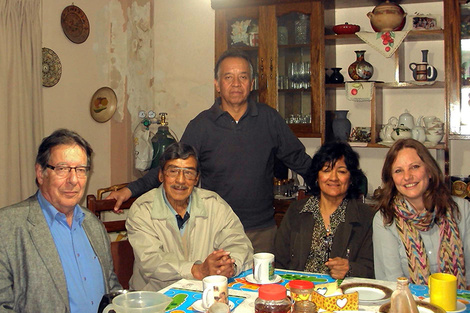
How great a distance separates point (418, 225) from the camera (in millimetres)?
2145

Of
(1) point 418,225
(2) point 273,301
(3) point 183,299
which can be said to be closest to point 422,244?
(1) point 418,225

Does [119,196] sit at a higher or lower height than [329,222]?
higher

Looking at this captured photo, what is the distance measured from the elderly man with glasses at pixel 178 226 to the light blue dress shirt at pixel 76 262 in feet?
0.88

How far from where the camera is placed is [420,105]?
3.83 m

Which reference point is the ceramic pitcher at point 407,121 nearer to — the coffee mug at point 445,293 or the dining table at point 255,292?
the dining table at point 255,292

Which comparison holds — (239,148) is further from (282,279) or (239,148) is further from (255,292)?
(255,292)

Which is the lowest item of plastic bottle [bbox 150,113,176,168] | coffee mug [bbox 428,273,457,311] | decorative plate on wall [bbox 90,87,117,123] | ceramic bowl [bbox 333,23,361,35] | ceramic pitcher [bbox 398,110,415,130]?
coffee mug [bbox 428,273,457,311]

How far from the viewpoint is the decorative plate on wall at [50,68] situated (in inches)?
137

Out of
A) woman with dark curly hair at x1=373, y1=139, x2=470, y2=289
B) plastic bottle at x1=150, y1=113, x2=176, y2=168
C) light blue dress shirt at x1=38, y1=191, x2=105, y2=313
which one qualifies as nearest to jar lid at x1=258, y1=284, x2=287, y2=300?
light blue dress shirt at x1=38, y1=191, x2=105, y2=313

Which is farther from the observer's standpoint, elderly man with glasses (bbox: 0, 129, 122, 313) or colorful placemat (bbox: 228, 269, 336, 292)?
colorful placemat (bbox: 228, 269, 336, 292)

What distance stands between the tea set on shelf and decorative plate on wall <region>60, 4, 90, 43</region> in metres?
2.22

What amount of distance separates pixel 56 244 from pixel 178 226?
0.58m

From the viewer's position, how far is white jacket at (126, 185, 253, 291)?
2107 millimetres

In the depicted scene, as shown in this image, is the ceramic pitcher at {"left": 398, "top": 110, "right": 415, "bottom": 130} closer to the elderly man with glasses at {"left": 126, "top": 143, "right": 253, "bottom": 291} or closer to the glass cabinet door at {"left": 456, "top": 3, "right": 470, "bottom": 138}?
the glass cabinet door at {"left": 456, "top": 3, "right": 470, "bottom": 138}
